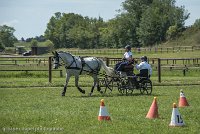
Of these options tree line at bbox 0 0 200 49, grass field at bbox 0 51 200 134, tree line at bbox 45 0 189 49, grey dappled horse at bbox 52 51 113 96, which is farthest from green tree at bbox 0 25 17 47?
grass field at bbox 0 51 200 134

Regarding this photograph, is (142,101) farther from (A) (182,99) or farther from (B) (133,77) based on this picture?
(B) (133,77)

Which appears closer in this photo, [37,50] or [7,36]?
[37,50]

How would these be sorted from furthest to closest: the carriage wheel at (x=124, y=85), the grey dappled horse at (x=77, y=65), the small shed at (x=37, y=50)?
the small shed at (x=37, y=50) → the grey dappled horse at (x=77, y=65) → the carriage wheel at (x=124, y=85)

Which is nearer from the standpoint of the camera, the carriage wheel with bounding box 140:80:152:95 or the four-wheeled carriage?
the four-wheeled carriage

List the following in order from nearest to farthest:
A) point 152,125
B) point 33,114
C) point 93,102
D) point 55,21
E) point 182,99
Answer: point 152,125
point 33,114
point 182,99
point 93,102
point 55,21

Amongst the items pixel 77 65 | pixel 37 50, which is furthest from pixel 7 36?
pixel 77 65

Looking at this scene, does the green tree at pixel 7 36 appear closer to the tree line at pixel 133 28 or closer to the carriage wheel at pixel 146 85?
the tree line at pixel 133 28

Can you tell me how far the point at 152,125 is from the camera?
36.2ft

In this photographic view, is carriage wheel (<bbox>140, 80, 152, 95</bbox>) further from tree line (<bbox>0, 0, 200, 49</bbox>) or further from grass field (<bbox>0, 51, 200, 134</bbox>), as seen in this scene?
tree line (<bbox>0, 0, 200, 49</bbox>)

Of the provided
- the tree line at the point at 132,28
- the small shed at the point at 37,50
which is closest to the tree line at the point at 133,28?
the tree line at the point at 132,28

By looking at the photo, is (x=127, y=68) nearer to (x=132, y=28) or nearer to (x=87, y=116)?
(x=87, y=116)

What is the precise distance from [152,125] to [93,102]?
17.3 ft

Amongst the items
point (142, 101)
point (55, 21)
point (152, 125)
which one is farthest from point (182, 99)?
point (55, 21)

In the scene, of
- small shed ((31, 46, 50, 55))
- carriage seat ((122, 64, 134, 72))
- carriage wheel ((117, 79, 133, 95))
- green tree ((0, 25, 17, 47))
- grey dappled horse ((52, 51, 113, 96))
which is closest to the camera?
carriage wheel ((117, 79, 133, 95))
